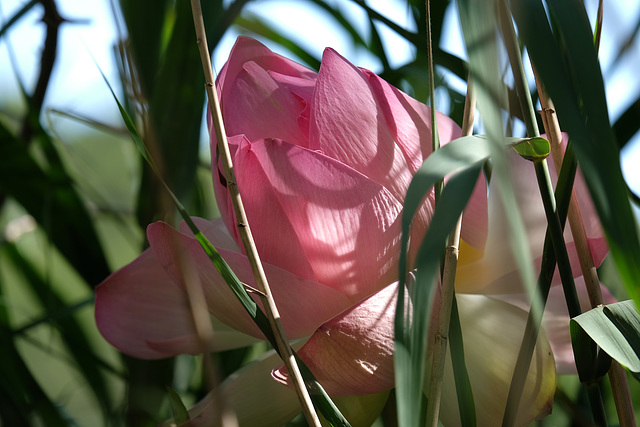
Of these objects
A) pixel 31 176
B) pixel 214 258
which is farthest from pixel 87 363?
pixel 214 258

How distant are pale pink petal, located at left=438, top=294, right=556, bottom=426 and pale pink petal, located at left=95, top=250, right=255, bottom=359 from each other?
0.28ft

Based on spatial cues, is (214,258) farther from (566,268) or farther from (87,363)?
(87,363)

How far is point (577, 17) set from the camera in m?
0.10

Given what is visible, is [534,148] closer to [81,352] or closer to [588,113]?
[588,113]

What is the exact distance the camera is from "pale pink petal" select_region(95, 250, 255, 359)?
0.22 meters

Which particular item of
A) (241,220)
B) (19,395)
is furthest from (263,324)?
(19,395)

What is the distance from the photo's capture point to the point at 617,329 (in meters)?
0.13

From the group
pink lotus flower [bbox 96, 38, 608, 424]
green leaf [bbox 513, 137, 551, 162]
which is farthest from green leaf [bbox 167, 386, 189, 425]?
green leaf [bbox 513, 137, 551, 162]

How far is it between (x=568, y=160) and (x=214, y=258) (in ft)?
0.30

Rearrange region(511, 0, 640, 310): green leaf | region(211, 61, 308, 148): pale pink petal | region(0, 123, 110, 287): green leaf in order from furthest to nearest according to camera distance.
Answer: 1. region(0, 123, 110, 287): green leaf
2. region(211, 61, 308, 148): pale pink petal
3. region(511, 0, 640, 310): green leaf

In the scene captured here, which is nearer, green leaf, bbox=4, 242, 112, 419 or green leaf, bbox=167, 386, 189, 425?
green leaf, bbox=167, 386, 189, 425

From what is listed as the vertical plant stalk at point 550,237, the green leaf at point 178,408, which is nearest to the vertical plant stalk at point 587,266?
the vertical plant stalk at point 550,237

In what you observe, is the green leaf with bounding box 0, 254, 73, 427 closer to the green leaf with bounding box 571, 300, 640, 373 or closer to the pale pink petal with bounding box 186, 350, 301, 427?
the pale pink petal with bounding box 186, 350, 301, 427

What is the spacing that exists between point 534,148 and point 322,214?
6cm
